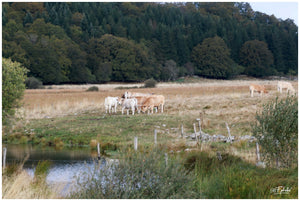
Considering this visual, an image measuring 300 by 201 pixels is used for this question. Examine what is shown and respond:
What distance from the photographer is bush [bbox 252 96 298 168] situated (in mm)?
14656

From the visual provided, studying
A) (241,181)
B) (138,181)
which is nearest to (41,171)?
(138,181)

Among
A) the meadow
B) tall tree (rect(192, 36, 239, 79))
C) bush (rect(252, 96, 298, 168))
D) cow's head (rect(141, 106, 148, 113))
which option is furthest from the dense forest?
bush (rect(252, 96, 298, 168))

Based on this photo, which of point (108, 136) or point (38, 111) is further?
point (38, 111)

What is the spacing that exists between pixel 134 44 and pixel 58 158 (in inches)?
3241

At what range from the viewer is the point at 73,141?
26.3 m

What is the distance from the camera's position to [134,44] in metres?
102

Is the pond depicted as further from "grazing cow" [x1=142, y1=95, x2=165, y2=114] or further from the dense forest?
the dense forest

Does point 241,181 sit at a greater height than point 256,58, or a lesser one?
lesser

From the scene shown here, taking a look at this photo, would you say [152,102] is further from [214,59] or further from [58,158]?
[214,59]

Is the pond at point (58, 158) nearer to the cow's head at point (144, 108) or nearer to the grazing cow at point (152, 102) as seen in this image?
the cow's head at point (144, 108)

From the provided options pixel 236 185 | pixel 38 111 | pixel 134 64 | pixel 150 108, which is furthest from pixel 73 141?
pixel 134 64

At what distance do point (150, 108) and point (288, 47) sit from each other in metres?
97.0

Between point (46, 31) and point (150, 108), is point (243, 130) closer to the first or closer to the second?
point (150, 108)

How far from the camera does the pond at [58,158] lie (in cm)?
1759
